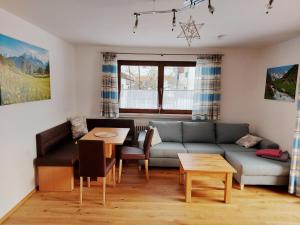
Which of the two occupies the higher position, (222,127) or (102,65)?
(102,65)

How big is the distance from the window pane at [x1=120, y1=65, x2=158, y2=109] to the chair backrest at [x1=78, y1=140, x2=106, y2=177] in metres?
2.24

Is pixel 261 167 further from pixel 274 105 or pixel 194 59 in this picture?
pixel 194 59

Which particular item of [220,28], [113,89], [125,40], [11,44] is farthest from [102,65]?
[220,28]

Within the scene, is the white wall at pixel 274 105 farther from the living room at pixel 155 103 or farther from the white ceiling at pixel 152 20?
the white ceiling at pixel 152 20

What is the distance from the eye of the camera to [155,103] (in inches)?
190

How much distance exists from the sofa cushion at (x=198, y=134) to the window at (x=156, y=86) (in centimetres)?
51

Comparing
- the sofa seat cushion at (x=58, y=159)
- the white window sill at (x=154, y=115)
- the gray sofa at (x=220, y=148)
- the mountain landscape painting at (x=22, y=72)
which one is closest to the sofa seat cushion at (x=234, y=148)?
the gray sofa at (x=220, y=148)

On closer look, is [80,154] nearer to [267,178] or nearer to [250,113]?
[267,178]

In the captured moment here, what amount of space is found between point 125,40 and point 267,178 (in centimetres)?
320

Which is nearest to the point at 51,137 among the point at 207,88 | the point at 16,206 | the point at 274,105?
the point at 16,206

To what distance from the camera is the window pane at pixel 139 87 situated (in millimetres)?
4770

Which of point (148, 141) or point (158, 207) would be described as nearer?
point (158, 207)

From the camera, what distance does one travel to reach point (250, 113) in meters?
4.75

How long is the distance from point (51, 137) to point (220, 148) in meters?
2.91
